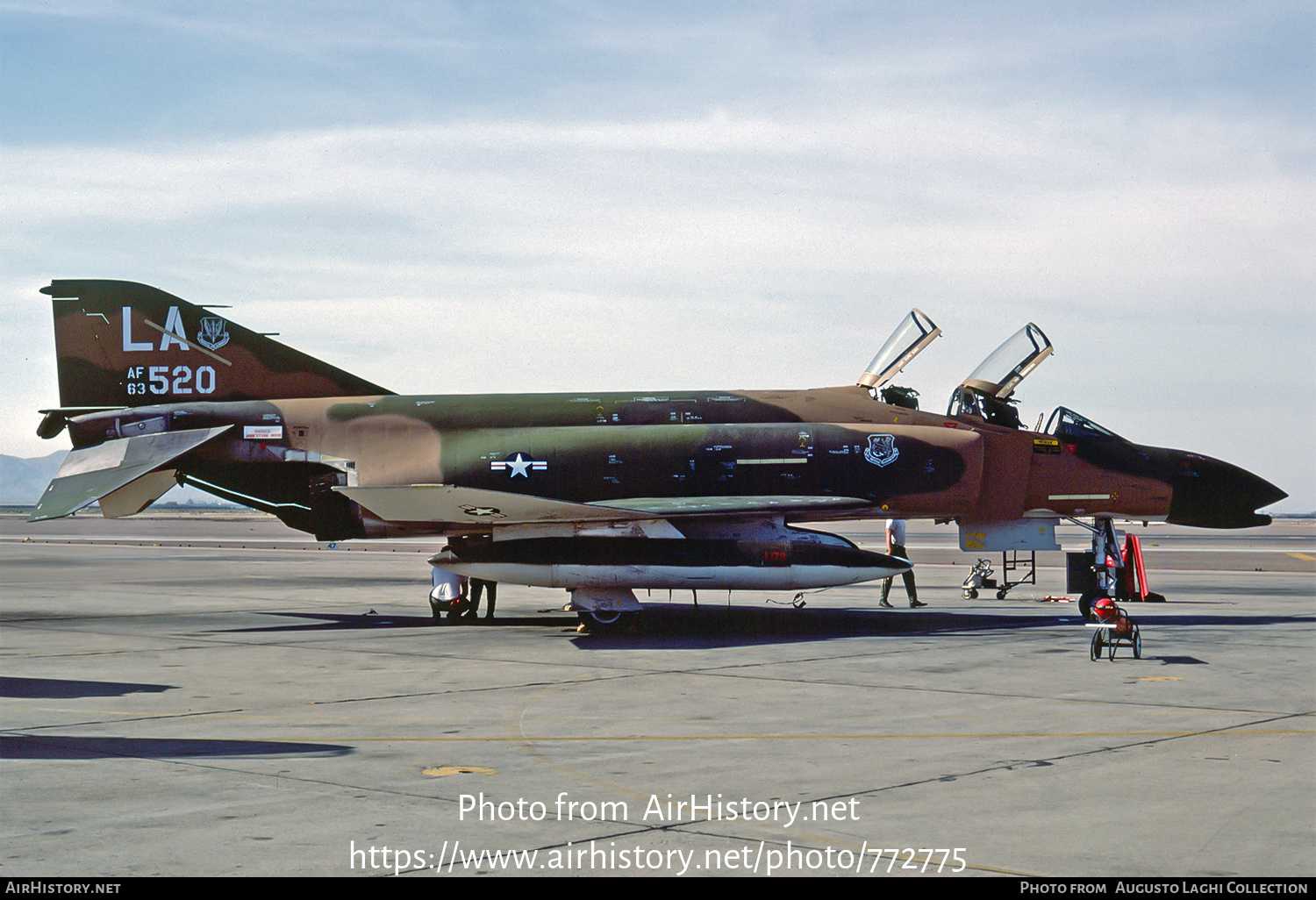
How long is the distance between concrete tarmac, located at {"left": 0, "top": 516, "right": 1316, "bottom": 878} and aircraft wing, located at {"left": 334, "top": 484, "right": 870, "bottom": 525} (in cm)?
181

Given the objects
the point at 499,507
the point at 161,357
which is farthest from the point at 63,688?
the point at 161,357

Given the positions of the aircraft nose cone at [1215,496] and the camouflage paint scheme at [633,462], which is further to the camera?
the aircraft nose cone at [1215,496]

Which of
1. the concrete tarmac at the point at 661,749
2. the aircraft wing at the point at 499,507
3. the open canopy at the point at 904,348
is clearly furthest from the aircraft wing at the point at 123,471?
the open canopy at the point at 904,348

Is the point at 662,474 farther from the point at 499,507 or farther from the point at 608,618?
the point at 499,507

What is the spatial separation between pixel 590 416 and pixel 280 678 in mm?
→ 8266

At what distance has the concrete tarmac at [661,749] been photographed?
247 inches

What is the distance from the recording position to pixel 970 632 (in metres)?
17.7

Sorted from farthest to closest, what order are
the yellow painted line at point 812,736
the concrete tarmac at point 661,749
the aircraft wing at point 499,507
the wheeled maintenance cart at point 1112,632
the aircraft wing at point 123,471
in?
the aircraft wing at point 123,471 < the aircraft wing at point 499,507 < the wheeled maintenance cart at point 1112,632 < the yellow painted line at point 812,736 < the concrete tarmac at point 661,749

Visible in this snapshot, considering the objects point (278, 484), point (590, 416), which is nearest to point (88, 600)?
point (278, 484)

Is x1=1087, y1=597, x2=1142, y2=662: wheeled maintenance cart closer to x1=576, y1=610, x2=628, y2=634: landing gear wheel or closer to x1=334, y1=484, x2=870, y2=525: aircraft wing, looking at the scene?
x1=334, y1=484, x2=870, y2=525: aircraft wing

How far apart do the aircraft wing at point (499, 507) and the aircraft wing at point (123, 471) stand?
3740 mm

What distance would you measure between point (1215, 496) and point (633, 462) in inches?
377

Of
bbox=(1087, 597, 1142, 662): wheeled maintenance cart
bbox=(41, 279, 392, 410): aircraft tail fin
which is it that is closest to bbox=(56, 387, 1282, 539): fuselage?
bbox=(41, 279, 392, 410): aircraft tail fin

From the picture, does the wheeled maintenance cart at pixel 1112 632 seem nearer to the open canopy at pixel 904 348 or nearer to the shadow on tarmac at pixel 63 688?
the open canopy at pixel 904 348
